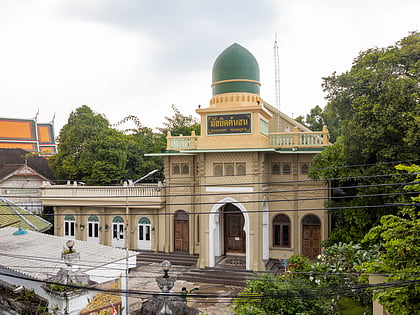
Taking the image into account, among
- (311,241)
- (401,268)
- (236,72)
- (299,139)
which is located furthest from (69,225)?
(401,268)

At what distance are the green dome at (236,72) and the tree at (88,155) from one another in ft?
32.9

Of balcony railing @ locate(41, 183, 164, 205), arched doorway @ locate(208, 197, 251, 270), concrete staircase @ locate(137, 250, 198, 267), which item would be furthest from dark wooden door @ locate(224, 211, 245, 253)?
→ balcony railing @ locate(41, 183, 164, 205)

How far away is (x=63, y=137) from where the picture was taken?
26.4m

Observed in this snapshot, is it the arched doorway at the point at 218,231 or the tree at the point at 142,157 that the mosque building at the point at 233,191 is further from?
the tree at the point at 142,157

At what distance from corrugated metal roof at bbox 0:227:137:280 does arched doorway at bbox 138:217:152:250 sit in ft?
30.1

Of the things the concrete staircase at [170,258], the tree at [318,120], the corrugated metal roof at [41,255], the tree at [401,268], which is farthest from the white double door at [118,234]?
the tree at [318,120]

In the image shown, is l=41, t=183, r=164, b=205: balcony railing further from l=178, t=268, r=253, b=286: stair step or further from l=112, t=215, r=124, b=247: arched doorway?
l=178, t=268, r=253, b=286: stair step

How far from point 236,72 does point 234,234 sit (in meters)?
8.94

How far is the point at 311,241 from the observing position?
18734mm

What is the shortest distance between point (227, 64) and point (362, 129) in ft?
26.7

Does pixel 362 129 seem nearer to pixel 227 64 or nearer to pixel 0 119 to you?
pixel 227 64

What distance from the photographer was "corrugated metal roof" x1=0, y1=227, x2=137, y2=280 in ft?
31.3

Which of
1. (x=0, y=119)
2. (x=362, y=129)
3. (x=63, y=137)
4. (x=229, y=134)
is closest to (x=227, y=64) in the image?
(x=229, y=134)

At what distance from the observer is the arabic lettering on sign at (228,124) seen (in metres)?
17.5
